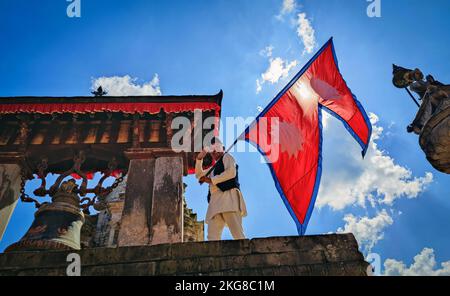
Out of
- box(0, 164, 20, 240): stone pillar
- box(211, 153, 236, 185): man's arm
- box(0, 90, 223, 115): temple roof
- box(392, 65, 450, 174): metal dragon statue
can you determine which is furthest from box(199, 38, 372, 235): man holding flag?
box(0, 164, 20, 240): stone pillar

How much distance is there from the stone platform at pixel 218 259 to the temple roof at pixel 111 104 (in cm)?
500

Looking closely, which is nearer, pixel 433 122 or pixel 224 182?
pixel 224 182

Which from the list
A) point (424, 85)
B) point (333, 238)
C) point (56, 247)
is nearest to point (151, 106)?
point (56, 247)

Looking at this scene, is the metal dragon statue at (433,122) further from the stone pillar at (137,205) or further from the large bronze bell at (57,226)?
the large bronze bell at (57,226)

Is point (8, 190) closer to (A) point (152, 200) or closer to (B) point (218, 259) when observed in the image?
(A) point (152, 200)

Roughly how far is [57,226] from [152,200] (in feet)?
6.28

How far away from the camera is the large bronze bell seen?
4.91 metres

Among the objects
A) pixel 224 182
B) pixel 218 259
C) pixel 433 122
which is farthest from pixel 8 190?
pixel 433 122

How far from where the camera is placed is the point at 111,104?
8.21m

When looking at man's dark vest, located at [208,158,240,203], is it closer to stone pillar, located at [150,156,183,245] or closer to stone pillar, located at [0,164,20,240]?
stone pillar, located at [150,156,183,245]

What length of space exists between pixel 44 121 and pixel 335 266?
7.65 metres

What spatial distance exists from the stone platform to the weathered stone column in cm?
268

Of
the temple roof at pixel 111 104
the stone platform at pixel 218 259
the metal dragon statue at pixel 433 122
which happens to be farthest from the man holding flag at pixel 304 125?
the metal dragon statue at pixel 433 122
